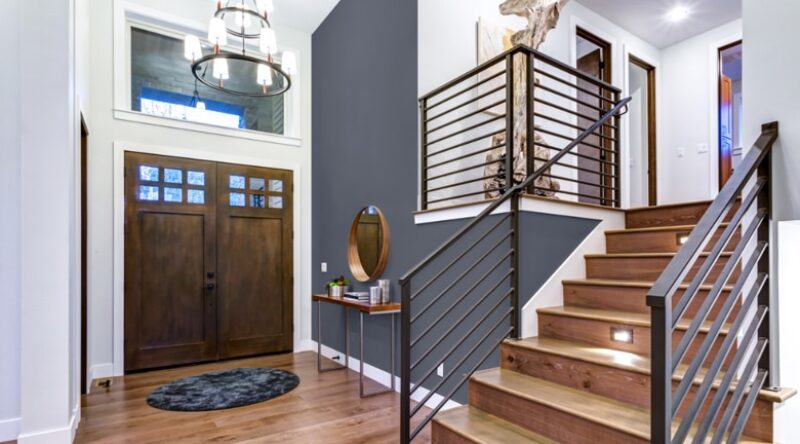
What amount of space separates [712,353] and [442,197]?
2.20m

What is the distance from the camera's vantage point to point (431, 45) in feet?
12.7

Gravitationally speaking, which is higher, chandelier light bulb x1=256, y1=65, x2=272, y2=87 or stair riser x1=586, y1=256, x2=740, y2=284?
chandelier light bulb x1=256, y1=65, x2=272, y2=87

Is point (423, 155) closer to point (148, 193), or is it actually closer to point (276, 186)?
point (276, 186)

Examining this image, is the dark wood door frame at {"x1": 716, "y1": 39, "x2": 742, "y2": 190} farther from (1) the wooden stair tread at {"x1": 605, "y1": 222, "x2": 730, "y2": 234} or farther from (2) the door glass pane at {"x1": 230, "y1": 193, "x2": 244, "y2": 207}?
(2) the door glass pane at {"x1": 230, "y1": 193, "x2": 244, "y2": 207}

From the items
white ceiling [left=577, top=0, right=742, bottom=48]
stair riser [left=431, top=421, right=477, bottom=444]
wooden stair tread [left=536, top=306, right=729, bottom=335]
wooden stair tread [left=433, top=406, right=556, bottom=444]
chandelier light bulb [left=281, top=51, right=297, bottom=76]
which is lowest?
stair riser [left=431, top=421, right=477, bottom=444]

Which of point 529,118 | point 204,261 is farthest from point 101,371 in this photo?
point 529,118

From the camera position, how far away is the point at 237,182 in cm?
521

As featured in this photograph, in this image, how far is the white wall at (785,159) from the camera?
1.79m

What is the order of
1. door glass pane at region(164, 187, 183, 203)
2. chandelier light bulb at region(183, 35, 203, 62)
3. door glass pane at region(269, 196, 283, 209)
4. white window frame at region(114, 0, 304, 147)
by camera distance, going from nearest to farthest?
chandelier light bulb at region(183, 35, 203, 62) < white window frame at region(114, 0, 304, 147) < door glass pane at region(164, 187, 183, 203) < door glass pane at region(269, 196, 283, 209)

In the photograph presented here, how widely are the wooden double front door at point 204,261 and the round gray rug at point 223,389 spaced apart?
655mm

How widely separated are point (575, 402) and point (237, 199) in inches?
170

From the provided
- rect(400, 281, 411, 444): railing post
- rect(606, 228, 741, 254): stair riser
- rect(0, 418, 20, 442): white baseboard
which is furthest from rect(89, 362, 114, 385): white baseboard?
rect(606, 228, 741, 254): stair riser

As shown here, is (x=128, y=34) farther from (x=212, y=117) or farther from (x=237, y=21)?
(x=237, y=21)

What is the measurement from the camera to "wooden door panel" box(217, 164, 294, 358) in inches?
200
